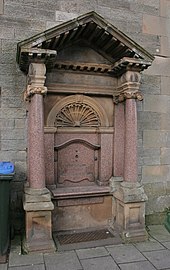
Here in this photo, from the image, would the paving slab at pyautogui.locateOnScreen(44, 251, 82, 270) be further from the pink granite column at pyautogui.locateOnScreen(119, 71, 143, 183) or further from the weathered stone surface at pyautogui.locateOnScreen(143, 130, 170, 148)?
the weathered stone surface at pyautogui.locateOnScreen(143, 130, 170, 148)

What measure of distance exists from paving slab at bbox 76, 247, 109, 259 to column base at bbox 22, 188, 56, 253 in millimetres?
438

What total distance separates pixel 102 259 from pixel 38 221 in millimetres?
1166

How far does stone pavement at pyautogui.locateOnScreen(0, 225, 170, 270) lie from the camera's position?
3.68 metres

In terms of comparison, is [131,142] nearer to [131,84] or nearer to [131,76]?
[131,84]

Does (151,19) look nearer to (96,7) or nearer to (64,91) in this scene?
(96,7)

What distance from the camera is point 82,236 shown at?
473 centimetres

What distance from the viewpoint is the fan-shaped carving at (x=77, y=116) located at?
4957mm

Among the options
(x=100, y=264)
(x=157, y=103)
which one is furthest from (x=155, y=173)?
(x=100, y=264)

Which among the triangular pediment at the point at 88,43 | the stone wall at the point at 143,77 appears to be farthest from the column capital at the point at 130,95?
the stone wall at the point at 143,77

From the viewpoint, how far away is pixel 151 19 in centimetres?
571

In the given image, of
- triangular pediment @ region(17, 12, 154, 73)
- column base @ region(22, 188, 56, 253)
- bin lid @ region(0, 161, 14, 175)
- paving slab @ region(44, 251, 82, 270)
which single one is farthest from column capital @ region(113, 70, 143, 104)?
paving slab @ region(44, 251, 82, 270)

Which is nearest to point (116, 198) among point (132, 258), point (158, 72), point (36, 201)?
point (132, 258)

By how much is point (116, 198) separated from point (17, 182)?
6.25 feet

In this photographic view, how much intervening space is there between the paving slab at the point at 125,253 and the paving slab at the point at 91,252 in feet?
0.37
